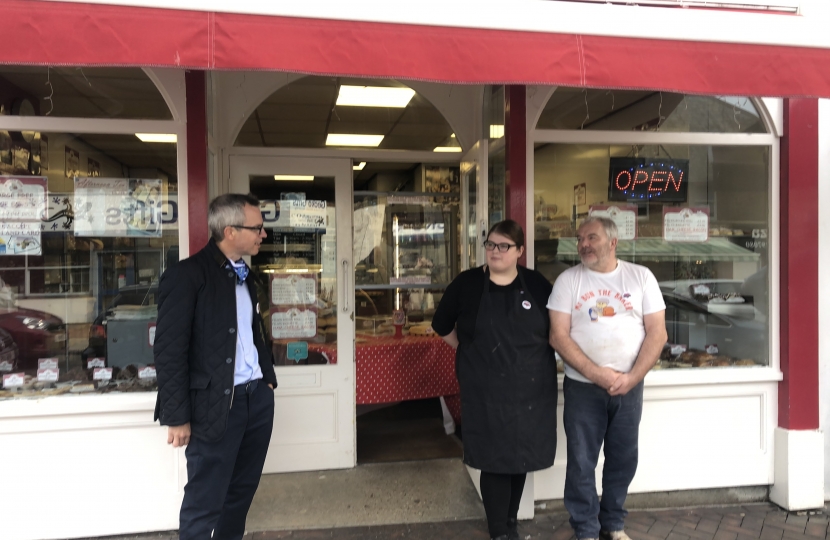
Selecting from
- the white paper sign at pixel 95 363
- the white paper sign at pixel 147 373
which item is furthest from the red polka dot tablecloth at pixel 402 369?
the white paper sign at pixel 95 363

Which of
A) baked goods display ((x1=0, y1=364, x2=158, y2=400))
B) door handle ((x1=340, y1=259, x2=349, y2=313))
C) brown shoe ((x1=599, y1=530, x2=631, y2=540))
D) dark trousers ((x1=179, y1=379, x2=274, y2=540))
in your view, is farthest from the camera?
door handle ((x1=340, y1=259, x2=349, y2=313))

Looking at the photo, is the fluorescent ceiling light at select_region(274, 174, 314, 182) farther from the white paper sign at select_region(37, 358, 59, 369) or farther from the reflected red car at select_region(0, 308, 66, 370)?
the white paper sign at select_region(37, 358, 59, 369)

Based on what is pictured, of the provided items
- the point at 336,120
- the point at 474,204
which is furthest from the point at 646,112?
the point at 336,120

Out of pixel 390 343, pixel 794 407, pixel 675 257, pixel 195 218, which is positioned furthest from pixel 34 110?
pixel 794 407

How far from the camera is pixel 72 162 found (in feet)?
11.4

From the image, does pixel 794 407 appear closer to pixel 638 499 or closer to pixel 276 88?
pixel 638 499

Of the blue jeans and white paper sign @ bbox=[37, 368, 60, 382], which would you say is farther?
white paper sign @ bbox=[37, 368, 60, 382]

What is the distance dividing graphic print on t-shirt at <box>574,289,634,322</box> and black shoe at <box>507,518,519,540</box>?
1.24m

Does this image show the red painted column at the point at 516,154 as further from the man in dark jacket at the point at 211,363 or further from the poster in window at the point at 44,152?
the poster in window at the point at 44,152

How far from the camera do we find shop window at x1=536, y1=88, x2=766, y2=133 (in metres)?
3.93

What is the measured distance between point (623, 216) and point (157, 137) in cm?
317

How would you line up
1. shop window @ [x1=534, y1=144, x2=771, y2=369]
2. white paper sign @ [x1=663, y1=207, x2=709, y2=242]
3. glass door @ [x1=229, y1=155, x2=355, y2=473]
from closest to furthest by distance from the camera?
1. shop window @ [x1=534, y1=144, x2=771, y2=369]
2. white paper sign @ [x1=663, y1=207, x2=709, y2=242]
3. glass door @ [x1=229, y1=155, x2=355, y2=473]

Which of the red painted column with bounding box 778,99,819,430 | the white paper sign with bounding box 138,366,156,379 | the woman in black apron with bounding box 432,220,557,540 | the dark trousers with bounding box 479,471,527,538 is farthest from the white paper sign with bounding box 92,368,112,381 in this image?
the red painted column with bounding box 778,99,819,430

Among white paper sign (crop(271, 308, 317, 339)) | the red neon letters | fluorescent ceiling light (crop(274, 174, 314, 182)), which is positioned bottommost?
white paper sign (crop(271, 308, 317, 339))
